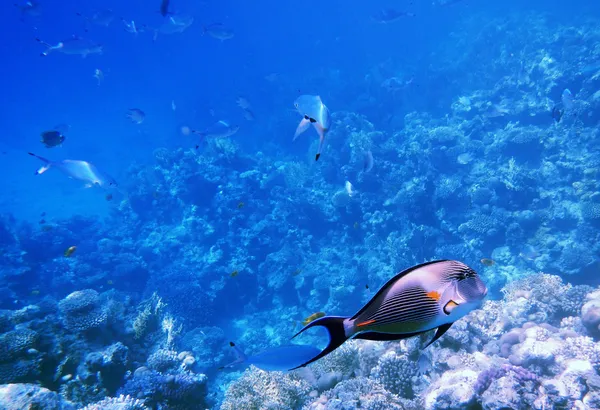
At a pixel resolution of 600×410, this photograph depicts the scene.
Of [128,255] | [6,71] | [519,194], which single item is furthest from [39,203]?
[519,194]

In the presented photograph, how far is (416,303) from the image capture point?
1064 mm

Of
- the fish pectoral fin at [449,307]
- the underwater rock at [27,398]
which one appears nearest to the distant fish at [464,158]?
the fish pectoral fin at [449,307]

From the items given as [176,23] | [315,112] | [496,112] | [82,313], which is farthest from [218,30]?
[496,112]

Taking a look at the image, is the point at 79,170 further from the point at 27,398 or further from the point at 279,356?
the point at 279,356

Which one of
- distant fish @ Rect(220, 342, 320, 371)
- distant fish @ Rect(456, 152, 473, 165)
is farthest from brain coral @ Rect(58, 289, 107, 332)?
distant fish @ Rect(456, 152, 473, 165)

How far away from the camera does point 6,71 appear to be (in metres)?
40.1

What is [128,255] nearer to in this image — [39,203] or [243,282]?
[243,282]

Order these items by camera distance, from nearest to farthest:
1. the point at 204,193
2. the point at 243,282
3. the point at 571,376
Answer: the point at 571,376 < the point at 243,282 < the point at 204,193

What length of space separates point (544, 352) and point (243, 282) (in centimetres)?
1031

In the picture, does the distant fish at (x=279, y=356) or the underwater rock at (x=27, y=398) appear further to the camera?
the underwater rock at (x=27, y=398)

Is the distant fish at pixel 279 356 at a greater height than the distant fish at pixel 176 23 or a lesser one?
lesser

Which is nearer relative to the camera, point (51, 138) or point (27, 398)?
point (27, 398)

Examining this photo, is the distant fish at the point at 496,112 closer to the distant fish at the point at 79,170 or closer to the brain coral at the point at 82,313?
the distant fish at the point at 79,170

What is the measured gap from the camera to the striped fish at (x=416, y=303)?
40.0 inches
